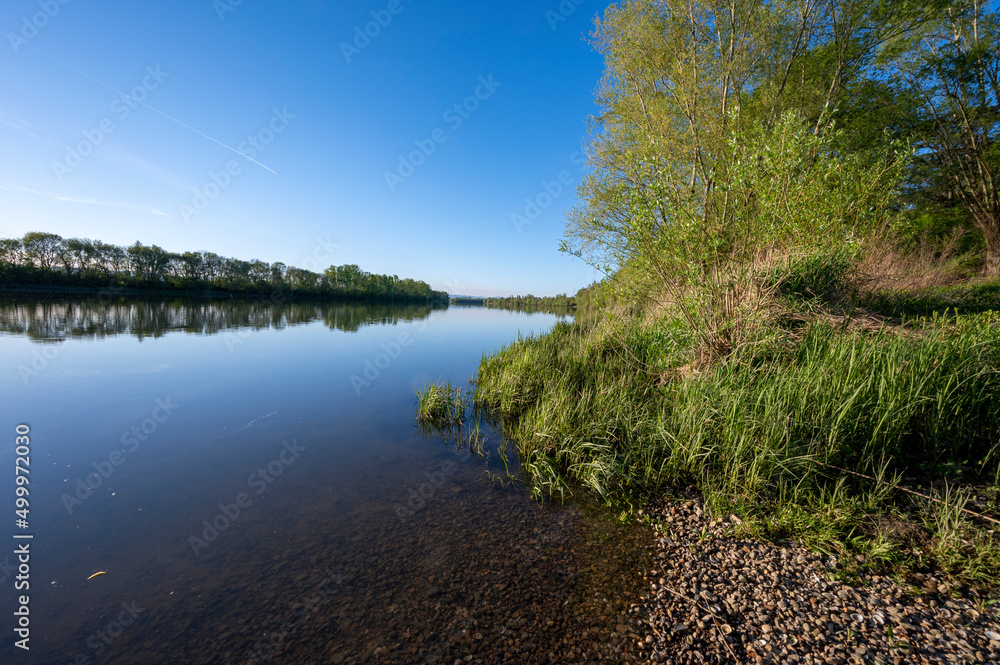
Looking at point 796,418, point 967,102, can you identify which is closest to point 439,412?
point 796,418

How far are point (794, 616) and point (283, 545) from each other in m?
5.49

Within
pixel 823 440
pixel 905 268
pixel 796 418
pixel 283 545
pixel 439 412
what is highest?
pixel 905 268

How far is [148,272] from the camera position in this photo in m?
63.8

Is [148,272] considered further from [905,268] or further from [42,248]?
[905,268]

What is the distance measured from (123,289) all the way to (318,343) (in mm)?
67407

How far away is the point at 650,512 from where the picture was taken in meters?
4.83

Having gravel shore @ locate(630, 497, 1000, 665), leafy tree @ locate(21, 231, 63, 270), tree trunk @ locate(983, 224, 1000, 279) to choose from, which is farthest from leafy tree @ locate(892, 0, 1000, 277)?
leafy tree @ locate(21, 231, 63, 270)

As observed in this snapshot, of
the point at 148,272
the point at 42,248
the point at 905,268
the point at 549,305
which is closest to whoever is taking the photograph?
the point at 905,268

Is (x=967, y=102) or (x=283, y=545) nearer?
(x=283, y=545)

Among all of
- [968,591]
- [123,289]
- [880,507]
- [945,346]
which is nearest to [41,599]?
[968,591]

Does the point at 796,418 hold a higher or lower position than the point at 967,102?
lower

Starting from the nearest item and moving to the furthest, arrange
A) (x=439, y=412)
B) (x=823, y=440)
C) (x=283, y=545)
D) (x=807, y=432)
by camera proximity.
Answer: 1. (x=283, y=545)
2. (x=823, y=440)
3. (x=807, y=432)
4. (x=439, y=412)

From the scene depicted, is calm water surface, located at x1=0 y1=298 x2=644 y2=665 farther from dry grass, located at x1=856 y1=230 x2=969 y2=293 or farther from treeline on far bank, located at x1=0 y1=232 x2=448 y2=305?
treeline on far bank, located at x1=0 y1=232 x2=448 y2=305

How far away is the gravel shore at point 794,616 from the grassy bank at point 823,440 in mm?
458
